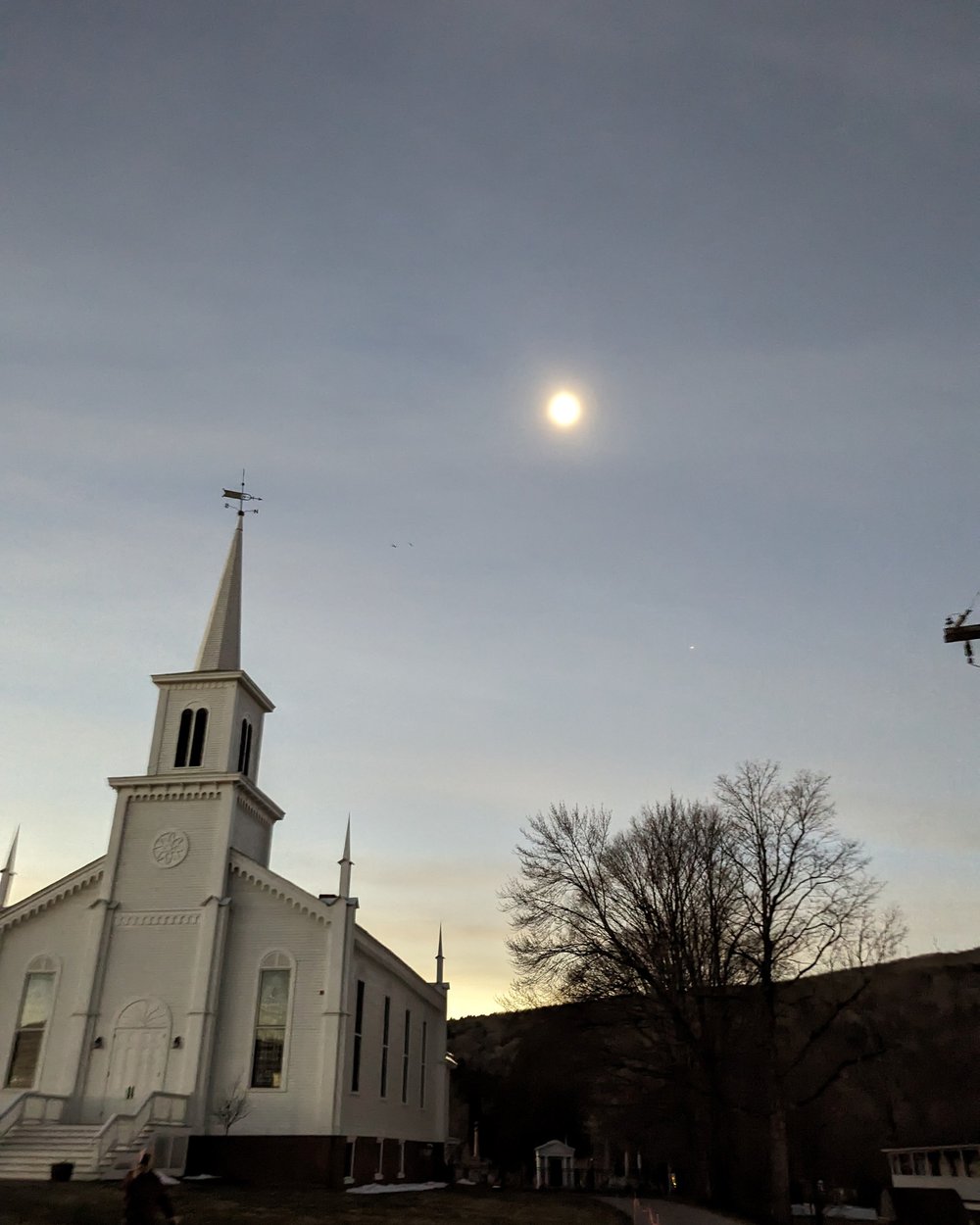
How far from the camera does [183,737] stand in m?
35.1

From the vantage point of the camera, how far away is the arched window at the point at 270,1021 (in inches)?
1160

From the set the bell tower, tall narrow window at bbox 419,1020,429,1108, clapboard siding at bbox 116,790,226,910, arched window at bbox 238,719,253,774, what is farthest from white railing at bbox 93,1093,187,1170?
tall narrow window at bbox 419,1020,429,1108

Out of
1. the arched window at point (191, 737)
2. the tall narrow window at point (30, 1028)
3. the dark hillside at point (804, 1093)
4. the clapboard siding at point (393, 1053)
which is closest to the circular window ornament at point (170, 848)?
the arched window at point (191, 737)

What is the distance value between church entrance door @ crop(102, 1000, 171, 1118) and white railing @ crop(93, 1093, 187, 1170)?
116 cm

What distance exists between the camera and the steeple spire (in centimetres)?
3688

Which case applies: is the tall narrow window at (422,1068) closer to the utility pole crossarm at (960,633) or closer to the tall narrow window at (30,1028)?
the tall narrow window at (30,1028)

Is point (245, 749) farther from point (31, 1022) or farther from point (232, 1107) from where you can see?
point (232, 1107)

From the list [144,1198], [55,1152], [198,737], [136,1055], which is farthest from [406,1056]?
[144,1198]

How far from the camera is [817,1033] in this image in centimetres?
Answer: 3275

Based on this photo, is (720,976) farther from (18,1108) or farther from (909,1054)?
(909,1054)

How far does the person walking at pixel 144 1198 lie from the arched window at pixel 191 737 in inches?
867

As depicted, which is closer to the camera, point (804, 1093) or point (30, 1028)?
point (30, 1028)

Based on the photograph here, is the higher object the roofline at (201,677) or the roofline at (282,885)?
the roofline at (201,677)

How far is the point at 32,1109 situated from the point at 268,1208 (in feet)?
39.7
